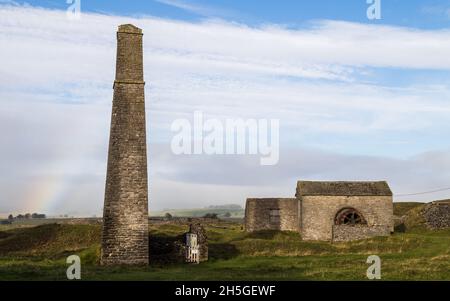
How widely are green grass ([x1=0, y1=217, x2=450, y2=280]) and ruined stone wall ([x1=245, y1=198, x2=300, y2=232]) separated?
17.7 feet

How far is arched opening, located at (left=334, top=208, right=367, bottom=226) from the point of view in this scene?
48094 mm

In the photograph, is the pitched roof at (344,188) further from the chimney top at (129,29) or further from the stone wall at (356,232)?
the chimney top at (129,29)

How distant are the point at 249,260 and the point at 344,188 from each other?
62.5ft

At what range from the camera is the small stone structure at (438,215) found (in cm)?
5034

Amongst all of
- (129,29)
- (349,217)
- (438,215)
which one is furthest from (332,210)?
(129,29)

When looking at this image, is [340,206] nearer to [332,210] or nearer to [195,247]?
[332,210]

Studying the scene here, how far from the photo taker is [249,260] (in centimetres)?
3244

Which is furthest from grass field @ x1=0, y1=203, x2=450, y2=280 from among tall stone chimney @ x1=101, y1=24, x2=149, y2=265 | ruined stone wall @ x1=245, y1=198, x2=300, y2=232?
ruined stone wall @ x1=245, y1=198, x2=300, y2=232

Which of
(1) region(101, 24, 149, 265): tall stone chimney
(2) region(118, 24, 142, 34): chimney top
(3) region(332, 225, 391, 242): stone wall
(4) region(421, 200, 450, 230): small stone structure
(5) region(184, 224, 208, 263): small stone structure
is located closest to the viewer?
(1) region(101, 24, 149, 265): tall stone chimney

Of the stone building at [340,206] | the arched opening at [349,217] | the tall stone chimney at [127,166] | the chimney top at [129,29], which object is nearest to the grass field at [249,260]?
the tall stone chimney at [127,166]

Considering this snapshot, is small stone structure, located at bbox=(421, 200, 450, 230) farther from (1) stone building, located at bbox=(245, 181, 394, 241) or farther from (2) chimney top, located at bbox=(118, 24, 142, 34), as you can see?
(2) chimney top, located at bbox=(118, 24, 142, 34)
